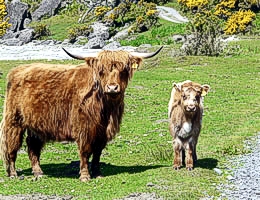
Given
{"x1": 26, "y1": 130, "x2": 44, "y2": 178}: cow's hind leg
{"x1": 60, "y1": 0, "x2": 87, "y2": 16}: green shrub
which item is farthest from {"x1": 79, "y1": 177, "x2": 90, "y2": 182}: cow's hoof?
{"x1": 60, "y1": 0, "x2": 87, "y2": 16}: green shrub

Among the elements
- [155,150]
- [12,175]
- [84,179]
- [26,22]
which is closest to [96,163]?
[84,179]

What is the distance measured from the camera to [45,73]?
10.4 m

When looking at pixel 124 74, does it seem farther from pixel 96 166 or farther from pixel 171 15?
pixel 171 15

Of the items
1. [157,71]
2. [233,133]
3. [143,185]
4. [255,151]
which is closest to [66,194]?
[143,185]

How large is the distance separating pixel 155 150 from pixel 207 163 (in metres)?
1.96

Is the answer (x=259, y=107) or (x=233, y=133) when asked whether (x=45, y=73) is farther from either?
(x=259, y=107)

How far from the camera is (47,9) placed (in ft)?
266

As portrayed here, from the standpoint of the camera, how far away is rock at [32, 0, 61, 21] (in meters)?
80.4

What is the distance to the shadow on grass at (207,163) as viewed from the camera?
10.6m

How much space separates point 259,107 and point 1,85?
10608mm

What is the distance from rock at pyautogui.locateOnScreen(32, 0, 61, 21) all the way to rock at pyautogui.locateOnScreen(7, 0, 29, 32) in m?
4.41

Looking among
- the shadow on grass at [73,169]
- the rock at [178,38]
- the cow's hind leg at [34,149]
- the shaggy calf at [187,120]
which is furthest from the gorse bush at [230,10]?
the cow's hind leg at [34,149]

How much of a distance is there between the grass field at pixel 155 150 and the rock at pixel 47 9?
57.0 meters

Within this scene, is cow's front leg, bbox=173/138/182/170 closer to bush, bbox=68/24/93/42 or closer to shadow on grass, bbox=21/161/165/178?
shadow on grass, bbox=21/161/165/178
